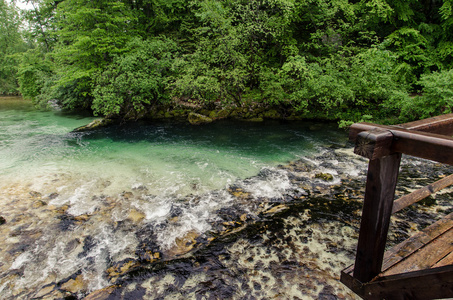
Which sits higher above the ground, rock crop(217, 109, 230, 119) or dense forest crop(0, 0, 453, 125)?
dense forest crop(0, 0, 453, 125)

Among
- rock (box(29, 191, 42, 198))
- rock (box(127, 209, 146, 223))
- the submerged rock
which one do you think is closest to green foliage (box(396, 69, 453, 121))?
the submerged rock

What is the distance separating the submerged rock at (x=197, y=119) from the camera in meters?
15.7

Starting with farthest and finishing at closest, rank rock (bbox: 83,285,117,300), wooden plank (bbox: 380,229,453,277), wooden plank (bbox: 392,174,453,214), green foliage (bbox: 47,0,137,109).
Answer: green foliage (bbox: 47,0,137,109) < rock (bbox: 83,285,117,300) < wooden plank (bbox: 392,174,453,214) < wooden plank (bbox: 380,229,453,277)

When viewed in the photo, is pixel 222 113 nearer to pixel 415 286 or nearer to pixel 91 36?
pixel 91 36

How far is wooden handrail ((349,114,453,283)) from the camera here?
4.92ft

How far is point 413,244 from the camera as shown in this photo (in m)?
2.34

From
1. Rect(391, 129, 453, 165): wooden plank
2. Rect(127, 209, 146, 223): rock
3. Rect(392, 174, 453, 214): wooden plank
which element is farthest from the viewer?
Rect(127, 209, 146, 223): rock

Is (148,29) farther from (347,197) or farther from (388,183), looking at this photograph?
(388,183)

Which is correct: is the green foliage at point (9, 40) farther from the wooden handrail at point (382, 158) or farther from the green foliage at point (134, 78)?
the wooden handrail at point (382, 158)

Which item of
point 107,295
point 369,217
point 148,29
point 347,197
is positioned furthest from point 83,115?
point 369,217

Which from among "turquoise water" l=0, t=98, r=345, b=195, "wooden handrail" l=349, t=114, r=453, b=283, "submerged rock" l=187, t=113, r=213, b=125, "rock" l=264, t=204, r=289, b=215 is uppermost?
"wooden handrail" l=349, t=114, r=453, b=283

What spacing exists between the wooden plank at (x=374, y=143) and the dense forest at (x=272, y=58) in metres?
11.5

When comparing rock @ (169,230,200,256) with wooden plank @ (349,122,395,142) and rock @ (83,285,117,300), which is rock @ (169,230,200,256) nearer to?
rock @ (83,285,117,300)

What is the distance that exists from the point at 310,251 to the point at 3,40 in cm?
4862
